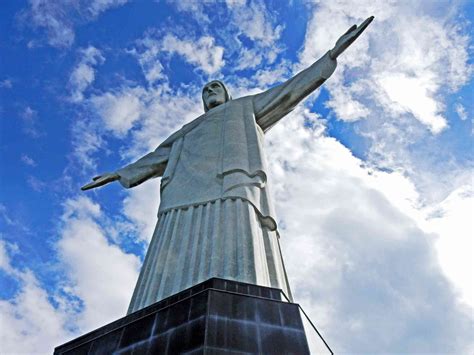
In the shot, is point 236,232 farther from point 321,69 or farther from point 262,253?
point 321,69

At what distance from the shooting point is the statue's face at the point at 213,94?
1025 cm

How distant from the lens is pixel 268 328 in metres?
3.87

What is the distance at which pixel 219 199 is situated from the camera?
6.19 metres

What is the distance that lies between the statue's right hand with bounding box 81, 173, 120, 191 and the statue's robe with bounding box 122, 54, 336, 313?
130 millimetres

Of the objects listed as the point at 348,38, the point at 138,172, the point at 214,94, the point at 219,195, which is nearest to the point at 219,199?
the point at 219,195

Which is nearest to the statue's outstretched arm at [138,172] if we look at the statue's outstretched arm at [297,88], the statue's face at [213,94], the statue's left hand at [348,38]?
the statue's face at [213,94]

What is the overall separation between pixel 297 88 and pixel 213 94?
102 inches

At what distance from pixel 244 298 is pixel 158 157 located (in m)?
5.47

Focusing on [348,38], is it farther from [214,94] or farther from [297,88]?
[214,94]

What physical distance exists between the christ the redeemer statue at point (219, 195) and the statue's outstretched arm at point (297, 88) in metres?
0.02

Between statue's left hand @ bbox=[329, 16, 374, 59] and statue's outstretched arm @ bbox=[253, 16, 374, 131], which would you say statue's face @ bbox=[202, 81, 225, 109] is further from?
statue's left hand @ bbox=[329, 16, 374, 59]

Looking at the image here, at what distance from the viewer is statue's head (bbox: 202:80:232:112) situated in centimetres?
1026

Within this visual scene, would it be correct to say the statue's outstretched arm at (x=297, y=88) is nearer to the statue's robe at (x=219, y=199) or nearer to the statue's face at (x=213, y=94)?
the statue's robe at (x=219, y=199)

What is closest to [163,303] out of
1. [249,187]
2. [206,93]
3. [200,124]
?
[249,187]
